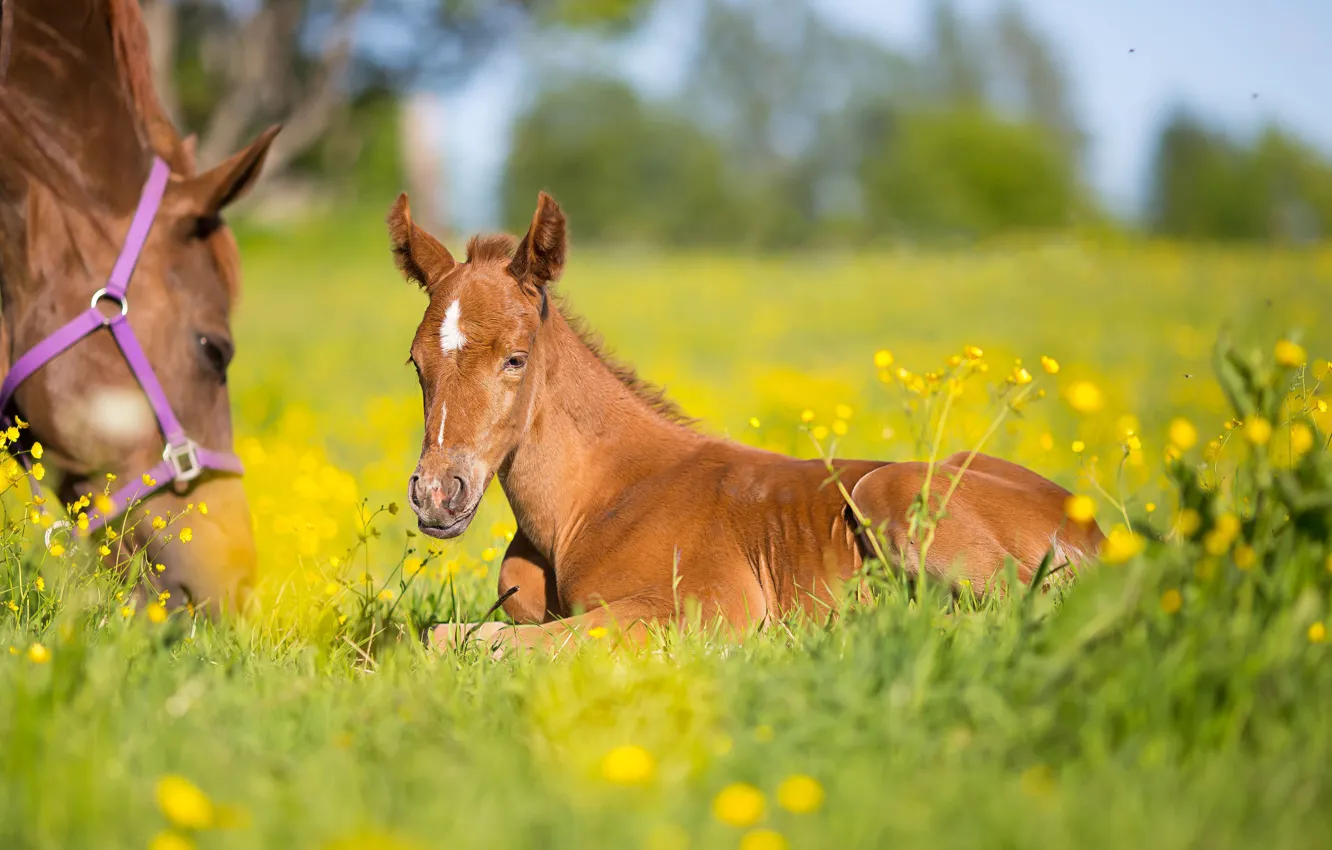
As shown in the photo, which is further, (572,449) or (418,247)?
(572,449)

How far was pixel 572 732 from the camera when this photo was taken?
2486 millimetres

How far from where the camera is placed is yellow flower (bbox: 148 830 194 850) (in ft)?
6.38

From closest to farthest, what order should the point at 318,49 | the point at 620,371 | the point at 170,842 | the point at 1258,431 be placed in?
the point at 170,842
the point at 1258,431
the point at 620,371
the point at 318,49

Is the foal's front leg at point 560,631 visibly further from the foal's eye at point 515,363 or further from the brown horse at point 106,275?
the brown horse at point 106,275

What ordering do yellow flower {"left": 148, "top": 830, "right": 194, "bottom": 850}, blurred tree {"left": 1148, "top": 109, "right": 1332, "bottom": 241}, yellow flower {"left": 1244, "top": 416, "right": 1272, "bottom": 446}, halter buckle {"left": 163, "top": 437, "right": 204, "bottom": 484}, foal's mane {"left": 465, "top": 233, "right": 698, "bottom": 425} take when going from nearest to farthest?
yellow flower {"left": 148, "top": 830, "right": 194, "bottom": 850}
yellow flower {"left": 1244, "top": 416, "right": 1272, "bottom": 446}
halter buckle {"left": 163, "top": 437, "right": 204, "bottom": 484}
foal's mane {"left": 465, "top": 233, "right": 698, "bottom": 425}
blurred tree {"left": 1148, "top": 109, "right": 1332, "bottom": 241}

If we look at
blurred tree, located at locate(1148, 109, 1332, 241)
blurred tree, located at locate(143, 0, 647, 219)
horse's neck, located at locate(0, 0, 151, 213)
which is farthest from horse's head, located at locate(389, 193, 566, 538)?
blurred tree, located at locate(1148, 109, 1332, 241)

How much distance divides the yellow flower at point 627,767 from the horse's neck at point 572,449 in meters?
1.96

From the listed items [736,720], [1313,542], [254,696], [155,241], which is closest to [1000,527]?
[1313,542]

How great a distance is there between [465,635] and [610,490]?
865mm

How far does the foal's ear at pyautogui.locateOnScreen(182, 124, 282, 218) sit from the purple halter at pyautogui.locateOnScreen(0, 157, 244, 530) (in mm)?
169

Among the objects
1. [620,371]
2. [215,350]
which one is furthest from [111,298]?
[620,371]

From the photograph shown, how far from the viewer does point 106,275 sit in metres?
4.01

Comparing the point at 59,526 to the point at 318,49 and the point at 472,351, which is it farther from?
the point at 318,49

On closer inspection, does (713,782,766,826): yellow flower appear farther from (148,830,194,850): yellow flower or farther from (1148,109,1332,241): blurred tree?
(1148,109,1332,241): blurred tree
